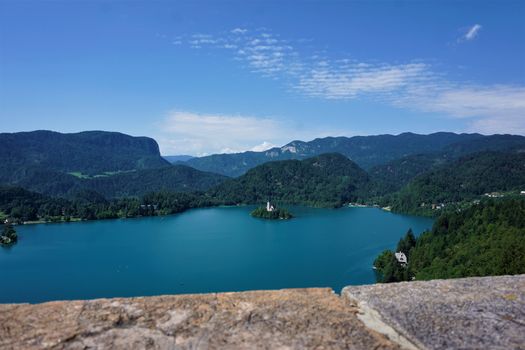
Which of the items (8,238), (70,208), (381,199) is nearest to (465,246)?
(8,238)

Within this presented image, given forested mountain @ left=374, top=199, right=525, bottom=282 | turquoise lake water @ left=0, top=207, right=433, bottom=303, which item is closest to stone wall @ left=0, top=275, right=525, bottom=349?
forested mountain @ left=374, top=199, right=525, bottom=282

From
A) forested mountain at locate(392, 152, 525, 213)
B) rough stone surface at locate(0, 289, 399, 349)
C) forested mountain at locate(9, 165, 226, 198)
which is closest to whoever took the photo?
rough stone surface at locate(0, 289, 399, 349)

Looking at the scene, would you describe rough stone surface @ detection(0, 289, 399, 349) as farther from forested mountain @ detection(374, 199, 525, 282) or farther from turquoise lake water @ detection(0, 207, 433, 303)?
turquoise lake water @ detection(0, 207, 433, 303)

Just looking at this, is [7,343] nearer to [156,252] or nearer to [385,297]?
[385,297]

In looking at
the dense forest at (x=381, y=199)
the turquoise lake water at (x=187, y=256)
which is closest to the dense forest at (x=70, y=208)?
the dense forest at (x=381, y=199)

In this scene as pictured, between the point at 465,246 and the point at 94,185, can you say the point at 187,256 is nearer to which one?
the point at 465,246

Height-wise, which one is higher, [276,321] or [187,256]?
[276,321]
